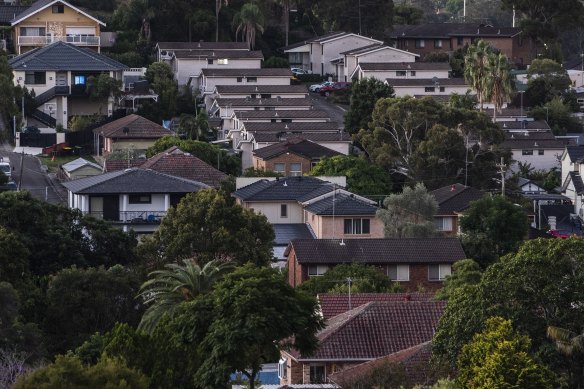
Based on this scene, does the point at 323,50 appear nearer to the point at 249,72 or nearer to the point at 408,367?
the point at 249,72

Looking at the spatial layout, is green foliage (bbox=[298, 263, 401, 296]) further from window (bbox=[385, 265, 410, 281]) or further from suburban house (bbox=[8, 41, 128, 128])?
suburban house (bbox=[8, 41, 128, 128])

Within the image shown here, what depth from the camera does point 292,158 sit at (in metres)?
82.5

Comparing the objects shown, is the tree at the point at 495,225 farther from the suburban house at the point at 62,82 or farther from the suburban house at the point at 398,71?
the suburban house at the point at 398,71

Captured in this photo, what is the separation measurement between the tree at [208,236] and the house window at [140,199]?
11.9 m

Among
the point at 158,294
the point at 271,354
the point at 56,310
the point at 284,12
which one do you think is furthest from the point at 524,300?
the point at 284,12

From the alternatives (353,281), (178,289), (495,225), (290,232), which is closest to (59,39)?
(290,232)

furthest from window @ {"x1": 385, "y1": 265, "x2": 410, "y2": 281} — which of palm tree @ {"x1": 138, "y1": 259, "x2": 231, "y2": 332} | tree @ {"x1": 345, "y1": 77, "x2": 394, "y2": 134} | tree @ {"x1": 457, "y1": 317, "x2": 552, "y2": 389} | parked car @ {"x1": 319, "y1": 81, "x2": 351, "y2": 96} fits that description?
parked car @ {"x1": 319, "y1": 81, "x2": 351, "y2": 96}

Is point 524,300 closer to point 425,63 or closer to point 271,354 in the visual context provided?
point 271,354

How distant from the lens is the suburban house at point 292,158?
270 feet

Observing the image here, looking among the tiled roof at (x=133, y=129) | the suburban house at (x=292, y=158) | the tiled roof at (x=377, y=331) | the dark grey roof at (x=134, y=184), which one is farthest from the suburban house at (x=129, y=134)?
the tiled roof at (x=377, y=331)

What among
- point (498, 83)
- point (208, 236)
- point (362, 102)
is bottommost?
point (208, 236)

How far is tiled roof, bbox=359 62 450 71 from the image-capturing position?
10200cm

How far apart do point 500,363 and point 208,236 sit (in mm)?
23636

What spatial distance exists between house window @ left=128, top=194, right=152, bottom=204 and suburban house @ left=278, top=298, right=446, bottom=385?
2644 centimetres
